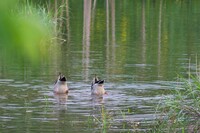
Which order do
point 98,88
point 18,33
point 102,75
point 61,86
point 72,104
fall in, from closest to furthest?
point 18,33
point 72,104
point 98,88
point 61,86
point 102,75

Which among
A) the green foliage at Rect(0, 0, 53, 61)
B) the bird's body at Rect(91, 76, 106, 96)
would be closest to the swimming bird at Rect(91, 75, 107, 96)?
the bird's body at Rect(91, 76, 106, 96)

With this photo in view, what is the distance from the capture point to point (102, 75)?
1748 centimetres

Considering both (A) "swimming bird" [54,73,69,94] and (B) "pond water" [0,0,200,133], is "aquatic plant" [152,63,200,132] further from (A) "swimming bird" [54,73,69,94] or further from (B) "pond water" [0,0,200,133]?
(A) "swimming bird" [54,73,69,94]

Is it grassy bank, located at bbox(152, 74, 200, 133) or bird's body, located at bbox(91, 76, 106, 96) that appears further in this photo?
bird's body, located at bbox(91, 76, 106, 96)

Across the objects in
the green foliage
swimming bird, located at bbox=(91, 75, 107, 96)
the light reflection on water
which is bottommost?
the light reflection on water

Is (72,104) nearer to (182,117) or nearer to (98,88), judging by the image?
(98,88)

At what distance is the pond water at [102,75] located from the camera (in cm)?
1165

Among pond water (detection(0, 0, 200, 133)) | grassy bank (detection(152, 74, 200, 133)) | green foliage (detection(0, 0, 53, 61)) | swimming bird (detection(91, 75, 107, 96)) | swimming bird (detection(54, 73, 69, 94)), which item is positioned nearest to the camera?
green foliage (detection(0, 0, 53, 61))


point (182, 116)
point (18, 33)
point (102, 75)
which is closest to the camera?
point (18, 33)

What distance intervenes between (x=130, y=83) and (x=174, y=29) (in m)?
15.7

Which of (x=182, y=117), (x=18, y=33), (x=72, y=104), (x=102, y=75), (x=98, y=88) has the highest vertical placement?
(x=18, y=33)

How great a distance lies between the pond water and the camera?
11645 mm

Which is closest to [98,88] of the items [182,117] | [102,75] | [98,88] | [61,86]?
[98,88]

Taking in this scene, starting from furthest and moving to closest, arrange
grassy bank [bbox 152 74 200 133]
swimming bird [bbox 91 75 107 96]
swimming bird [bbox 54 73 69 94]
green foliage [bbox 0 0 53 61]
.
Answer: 1. swimming bird [bbox 54 73 69 94]
2. swimming bird [bbox 91 75 107 96]
3. grassy bank [bbox 152 74 200 133]
4. green foliage [bbox 0 0 53 61]
